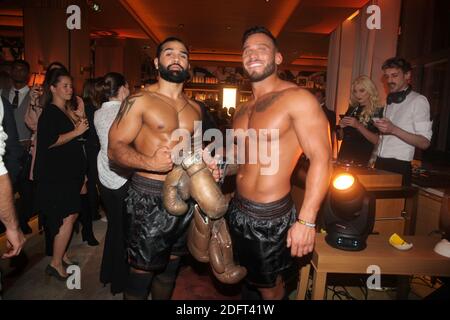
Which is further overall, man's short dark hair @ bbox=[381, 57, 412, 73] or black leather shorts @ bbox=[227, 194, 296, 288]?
man's short dark hair @ bbox=[381, 57, 412, 73]

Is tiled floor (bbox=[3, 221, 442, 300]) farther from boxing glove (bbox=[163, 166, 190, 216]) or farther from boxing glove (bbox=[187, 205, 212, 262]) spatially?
boxing glove (bbox=[163, 166, 190, 216])

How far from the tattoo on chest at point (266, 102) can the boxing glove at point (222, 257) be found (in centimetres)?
A: 73

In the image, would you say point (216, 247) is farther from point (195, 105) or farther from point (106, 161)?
point (106, 161)

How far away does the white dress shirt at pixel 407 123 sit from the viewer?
2930mm

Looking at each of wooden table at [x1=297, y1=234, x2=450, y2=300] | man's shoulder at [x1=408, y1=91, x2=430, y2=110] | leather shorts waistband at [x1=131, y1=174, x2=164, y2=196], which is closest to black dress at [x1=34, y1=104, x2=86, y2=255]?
leather shorts waistband at [x1=131, y1=174, x2=164, y2=196]

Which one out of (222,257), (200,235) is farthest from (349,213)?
(200,235)

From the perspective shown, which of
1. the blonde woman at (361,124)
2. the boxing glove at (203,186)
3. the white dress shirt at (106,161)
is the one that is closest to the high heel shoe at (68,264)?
the white dress shirt at (106,161)

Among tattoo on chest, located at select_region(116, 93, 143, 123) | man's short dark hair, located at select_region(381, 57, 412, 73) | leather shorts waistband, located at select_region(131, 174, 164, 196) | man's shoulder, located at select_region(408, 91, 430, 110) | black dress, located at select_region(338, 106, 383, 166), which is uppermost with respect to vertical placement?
man's short dark hair, located at select_region(381, 57, 412, 73)

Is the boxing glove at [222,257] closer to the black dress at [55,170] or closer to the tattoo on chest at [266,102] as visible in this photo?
the tattoo on chest at [266,102]

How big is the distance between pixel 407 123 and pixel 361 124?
418mm

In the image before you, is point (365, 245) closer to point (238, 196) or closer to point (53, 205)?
point (238, 196)

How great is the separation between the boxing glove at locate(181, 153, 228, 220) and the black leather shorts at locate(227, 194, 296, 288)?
296mm

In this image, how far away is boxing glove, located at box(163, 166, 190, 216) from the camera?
1.78 metres
